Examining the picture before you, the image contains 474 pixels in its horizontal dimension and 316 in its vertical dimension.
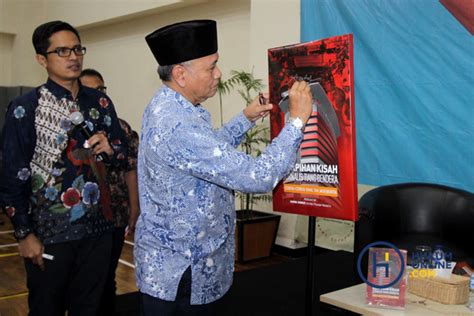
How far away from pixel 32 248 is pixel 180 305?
707 mm

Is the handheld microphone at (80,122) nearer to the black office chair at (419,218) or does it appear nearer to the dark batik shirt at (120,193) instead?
the dark batik shirt at (120,193)

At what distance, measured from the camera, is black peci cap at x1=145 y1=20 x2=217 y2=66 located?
142 centimetres

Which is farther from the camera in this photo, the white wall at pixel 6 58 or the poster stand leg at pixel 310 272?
the white wall at pixel 6 58

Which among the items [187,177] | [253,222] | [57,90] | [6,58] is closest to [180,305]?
[187,177]

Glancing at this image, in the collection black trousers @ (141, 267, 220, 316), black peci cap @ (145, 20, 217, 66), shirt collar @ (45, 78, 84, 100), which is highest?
black peci cap @ (145, 20, 217, 66)

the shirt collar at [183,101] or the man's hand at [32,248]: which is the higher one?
the shirt collar at [183,101]

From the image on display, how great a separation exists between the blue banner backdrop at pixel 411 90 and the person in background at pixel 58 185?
2187 mm

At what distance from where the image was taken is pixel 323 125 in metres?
1.79

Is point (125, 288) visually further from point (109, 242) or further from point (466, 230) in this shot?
point (466, 230)

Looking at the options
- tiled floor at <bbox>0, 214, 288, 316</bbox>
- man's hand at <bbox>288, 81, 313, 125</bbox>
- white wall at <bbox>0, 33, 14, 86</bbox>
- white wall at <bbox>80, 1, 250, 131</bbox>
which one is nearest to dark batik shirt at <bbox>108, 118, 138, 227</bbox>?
man's hand at <bbox>288, 81, 313, 125</bbox>

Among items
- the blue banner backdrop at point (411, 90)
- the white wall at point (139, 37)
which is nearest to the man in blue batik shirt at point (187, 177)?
the blue banner backdrop at point (411, 90)

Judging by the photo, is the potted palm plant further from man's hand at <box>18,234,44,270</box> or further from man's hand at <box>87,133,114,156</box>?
man's hand at <box>18,234,44,270</box>

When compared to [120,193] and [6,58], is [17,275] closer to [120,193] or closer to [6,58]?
[120,193]

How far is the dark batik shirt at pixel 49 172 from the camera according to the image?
1858mm
